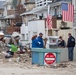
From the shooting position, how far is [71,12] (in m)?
27.2

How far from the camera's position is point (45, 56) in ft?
67.5

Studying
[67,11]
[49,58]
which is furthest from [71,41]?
[49,58]

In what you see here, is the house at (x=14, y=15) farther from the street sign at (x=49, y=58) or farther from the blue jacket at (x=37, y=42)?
the street sign at (x=49, y=58)

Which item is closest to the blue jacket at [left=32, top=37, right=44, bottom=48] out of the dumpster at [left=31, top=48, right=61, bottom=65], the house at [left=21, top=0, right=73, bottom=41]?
the dumpster at [left=31, top=48, right=61, bottom=65]

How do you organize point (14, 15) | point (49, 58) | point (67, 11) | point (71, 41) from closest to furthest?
1. point (49, 58)
2. point (71, 41)
3. point (67, 11)
4. point (14, 15)

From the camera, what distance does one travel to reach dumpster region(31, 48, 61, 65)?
20511 mm

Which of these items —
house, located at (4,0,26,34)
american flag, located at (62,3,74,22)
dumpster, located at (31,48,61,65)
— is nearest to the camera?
dumpster, located at (31,48,61,65)

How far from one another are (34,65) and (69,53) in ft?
12.9

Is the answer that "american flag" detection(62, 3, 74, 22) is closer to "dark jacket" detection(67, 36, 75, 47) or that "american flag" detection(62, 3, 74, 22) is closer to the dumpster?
"dark jacket" detection(67, 36, 75, 47)

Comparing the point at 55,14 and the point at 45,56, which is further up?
the point at 55,14

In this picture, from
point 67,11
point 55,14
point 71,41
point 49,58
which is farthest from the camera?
point 55,14

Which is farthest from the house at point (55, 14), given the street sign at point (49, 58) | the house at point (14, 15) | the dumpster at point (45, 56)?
the street sign at point (49, 58)

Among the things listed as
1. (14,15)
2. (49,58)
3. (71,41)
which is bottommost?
(49,58)

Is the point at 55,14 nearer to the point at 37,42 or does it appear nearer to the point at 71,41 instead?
the point at 71,41
